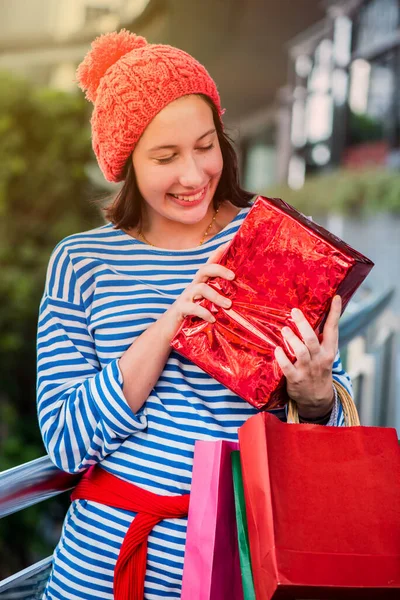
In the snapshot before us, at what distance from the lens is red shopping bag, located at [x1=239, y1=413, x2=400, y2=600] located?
70 centimetres

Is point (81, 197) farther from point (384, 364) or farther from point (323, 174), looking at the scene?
point (384, 364)

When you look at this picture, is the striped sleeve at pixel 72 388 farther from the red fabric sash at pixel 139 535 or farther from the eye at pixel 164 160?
the eye at pixel 164 160

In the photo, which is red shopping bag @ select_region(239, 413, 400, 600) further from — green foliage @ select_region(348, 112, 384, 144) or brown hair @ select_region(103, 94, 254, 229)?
green foliage @ select_region(348, 112, 384, 144)

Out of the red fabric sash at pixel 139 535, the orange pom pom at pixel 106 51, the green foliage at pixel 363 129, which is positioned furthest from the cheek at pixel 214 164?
the green foliage at pixel 363 129

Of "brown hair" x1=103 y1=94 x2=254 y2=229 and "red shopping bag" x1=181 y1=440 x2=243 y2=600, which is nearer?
"red shopping bag" x1=181 y1=440 x2=243 y2=600

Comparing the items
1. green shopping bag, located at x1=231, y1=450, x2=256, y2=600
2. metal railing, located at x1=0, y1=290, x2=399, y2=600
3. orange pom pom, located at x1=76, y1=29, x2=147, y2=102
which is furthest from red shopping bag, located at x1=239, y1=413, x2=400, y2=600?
orange pom pom, located at x1=76, y1=29, x2=147, y2=102

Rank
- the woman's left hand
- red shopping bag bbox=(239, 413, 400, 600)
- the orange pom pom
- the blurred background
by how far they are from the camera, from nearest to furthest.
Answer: red shopping bag bbox=(239, 413, 400, 600) < the woman's left hand < the orange pom pom < the blurred background

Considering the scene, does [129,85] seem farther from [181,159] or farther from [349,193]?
[349,193]

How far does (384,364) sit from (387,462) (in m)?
2.01

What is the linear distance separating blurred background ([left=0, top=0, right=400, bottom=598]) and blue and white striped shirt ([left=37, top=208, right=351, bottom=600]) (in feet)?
11.0

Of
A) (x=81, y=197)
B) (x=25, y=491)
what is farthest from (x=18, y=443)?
(x=25, y=491)

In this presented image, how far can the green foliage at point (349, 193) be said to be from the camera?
5.06 meters

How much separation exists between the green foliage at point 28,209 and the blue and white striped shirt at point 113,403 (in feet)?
13.0

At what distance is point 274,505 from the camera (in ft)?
2.36
